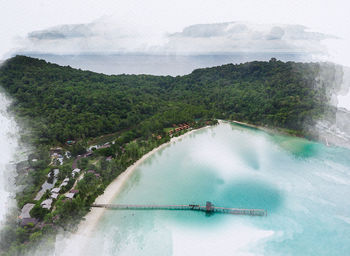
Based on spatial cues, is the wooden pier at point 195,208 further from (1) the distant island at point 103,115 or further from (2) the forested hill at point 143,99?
(2) the forested hill at point 143,99

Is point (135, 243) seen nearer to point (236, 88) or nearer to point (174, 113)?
point (174, 113)

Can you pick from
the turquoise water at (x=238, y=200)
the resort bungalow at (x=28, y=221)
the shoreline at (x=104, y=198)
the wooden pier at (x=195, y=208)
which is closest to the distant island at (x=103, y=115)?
the resort bungalow at (x=28, y=221)

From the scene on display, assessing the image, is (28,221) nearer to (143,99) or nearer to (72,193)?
(72,193)

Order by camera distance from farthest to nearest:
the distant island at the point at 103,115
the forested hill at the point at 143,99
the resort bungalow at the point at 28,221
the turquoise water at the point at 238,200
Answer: the forested hill at the point at 143,99, the distant island at the point at 103,115, the resort bungalow at the point at 28,221, the turquoise water at the point at 238,200

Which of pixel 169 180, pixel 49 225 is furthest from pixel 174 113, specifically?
pixel 49 225

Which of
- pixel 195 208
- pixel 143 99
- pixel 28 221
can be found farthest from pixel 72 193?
pixel 143 99
